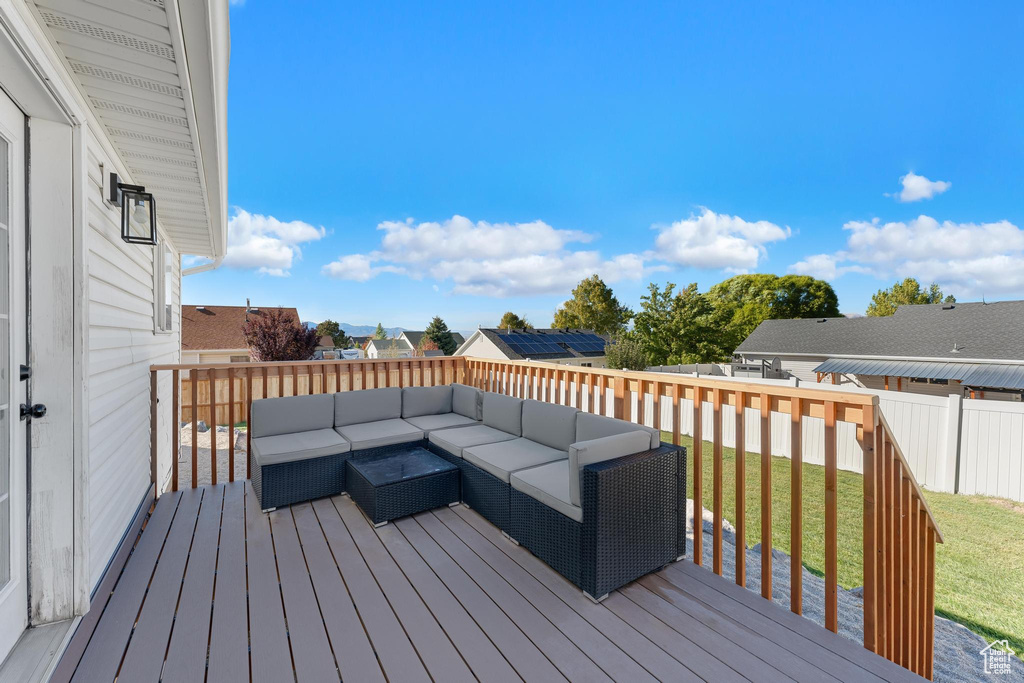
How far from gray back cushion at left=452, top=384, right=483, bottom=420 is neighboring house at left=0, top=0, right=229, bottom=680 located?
8.36ft

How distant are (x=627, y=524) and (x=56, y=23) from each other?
3148mm

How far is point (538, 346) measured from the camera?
21.8 m

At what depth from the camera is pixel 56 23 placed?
1.55 metres

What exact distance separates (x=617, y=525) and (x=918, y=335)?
19.0m

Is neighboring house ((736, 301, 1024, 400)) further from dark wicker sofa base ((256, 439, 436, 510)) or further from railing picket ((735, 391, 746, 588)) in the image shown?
dark wicker sofa base ((256, 439, 436, 510))

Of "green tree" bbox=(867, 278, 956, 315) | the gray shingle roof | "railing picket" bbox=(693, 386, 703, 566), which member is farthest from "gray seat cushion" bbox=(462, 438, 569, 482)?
"green tree" bbox=(867, 278, 956, 315)

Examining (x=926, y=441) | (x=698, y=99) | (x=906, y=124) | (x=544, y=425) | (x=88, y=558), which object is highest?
(x=906, y=124)

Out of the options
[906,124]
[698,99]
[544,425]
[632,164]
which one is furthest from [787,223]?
[544,425]

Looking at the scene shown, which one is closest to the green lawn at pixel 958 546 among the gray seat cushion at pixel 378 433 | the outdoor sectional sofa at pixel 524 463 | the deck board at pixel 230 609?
the outdoor sectional sofa at pixel 524 463

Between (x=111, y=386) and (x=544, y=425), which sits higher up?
(x=111, y=386)

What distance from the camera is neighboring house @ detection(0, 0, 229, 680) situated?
61.8 inches

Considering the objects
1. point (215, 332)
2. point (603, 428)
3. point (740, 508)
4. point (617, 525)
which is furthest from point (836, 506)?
point (215, 332)

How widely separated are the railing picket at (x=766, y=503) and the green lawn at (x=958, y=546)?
1229 millimetres

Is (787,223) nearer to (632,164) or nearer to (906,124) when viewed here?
(906,124)
